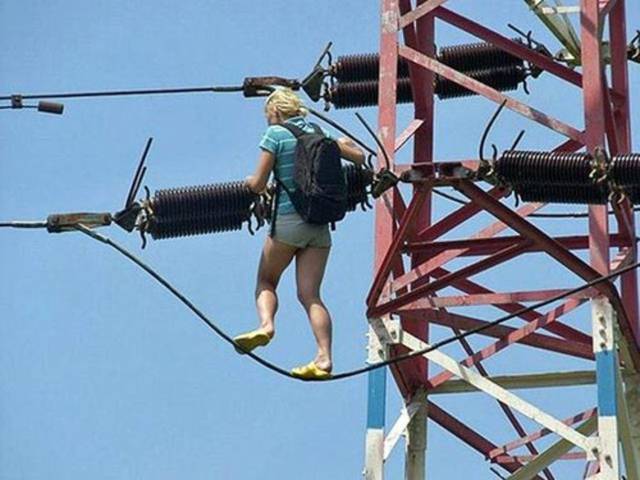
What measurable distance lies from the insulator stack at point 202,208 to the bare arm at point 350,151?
2.21 feet

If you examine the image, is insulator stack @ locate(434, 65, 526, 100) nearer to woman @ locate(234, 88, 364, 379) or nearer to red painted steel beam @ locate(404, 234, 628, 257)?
red painted steel beam @ locate(404, 234, 628, 257)

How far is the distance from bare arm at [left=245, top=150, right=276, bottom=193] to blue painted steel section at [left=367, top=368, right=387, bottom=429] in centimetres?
213

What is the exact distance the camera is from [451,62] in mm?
19672

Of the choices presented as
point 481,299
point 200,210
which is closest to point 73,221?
point 200,210

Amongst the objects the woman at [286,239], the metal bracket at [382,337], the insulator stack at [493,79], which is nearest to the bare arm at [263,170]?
the woman at [286,239]

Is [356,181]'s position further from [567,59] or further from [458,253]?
[567,59]

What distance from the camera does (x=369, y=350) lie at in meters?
17.4

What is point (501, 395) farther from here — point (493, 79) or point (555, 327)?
point (493, 79)

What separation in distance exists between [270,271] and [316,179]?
2.21 ft

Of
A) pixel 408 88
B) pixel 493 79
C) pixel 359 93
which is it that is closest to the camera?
pixel 408 88

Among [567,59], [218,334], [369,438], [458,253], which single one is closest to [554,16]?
[567,59]

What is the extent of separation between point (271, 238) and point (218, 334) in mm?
987

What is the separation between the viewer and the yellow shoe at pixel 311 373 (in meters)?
15.2

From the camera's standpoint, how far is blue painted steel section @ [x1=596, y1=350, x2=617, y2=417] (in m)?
16.5
